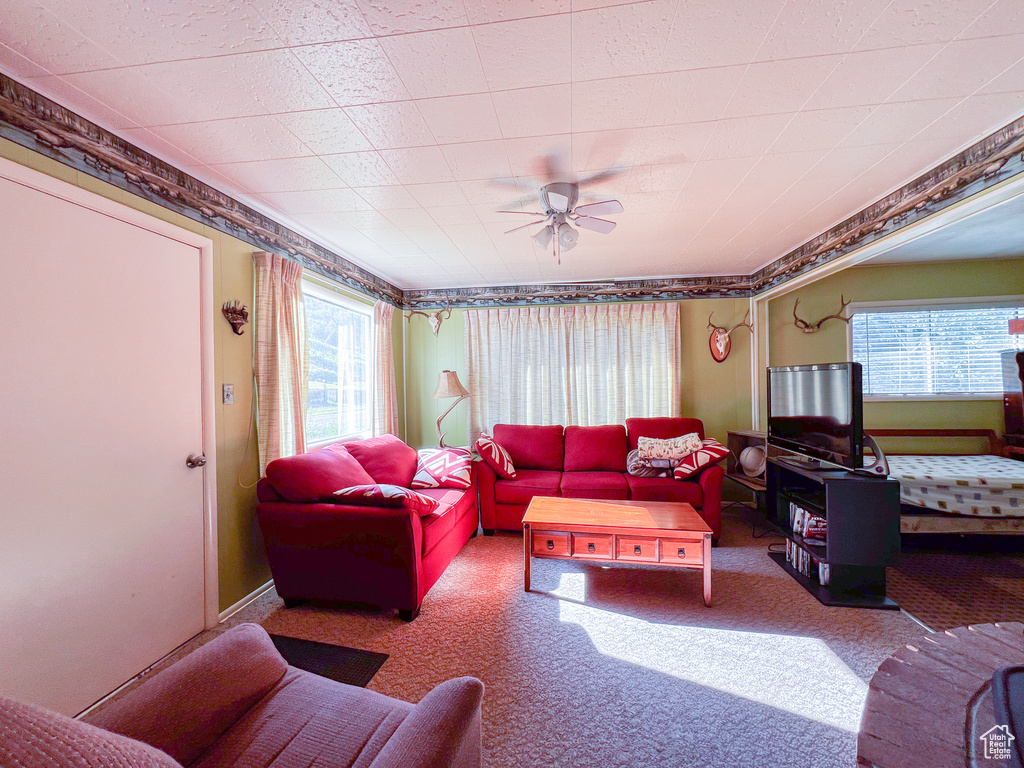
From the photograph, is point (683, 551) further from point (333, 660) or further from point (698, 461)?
point (333, 660)

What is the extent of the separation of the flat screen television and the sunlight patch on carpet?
1.17m

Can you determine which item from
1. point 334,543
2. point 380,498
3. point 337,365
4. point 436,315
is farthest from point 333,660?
point 436,315

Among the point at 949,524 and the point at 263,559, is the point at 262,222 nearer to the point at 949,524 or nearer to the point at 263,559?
the point at 263,559

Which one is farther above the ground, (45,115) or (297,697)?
(45,115)

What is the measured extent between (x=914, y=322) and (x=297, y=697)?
17.9 feet

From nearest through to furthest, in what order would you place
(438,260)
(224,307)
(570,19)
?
→ (570,19)
(224,307)
(438,260)

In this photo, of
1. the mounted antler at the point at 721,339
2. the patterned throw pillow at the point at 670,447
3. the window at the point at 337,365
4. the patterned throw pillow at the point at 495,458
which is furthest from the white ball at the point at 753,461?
the window at the point at 337,365

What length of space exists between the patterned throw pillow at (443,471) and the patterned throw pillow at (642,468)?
4.94 ft

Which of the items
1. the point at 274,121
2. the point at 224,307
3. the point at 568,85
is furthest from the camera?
the point at 224,307

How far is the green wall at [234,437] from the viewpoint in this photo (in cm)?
227

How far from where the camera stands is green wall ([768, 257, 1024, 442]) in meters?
3.70

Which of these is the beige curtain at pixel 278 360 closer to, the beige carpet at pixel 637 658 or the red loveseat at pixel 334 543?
the red loveseat at pixel 334 543

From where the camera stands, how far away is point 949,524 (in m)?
2.83

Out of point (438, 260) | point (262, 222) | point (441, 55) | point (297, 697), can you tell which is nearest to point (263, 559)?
point (297, 697)
